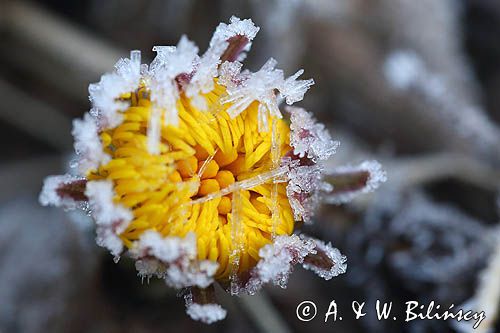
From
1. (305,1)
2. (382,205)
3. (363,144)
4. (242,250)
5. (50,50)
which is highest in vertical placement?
(305,1)

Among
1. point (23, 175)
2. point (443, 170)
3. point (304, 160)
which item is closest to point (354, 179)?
point (304, 160)

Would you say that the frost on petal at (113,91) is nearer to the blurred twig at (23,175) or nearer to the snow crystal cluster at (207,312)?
the snow crystal cluster at (207,312)

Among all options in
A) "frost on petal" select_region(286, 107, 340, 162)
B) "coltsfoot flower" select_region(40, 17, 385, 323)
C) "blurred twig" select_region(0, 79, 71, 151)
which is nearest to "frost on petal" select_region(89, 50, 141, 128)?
"coltsfoot flower" select_region(40, 17, 385, 323)

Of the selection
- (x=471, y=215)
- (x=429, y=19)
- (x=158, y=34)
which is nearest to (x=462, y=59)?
(x=429, y=19)

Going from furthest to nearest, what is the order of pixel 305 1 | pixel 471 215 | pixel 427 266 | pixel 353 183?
1. pixel 305 1
2. pixel 471 215
3. pixel 427 266
4. pixel 353 183

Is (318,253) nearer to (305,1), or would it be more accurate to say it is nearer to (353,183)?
(353,183)

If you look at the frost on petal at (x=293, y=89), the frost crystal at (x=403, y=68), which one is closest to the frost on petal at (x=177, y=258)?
the frost on petal at (x=293, y=89)

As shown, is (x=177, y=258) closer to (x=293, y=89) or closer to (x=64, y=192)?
(x=64, y=192)

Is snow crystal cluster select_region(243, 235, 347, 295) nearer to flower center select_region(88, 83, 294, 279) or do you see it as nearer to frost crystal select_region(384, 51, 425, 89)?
flower center select_region(88, 83, 294, 279)
